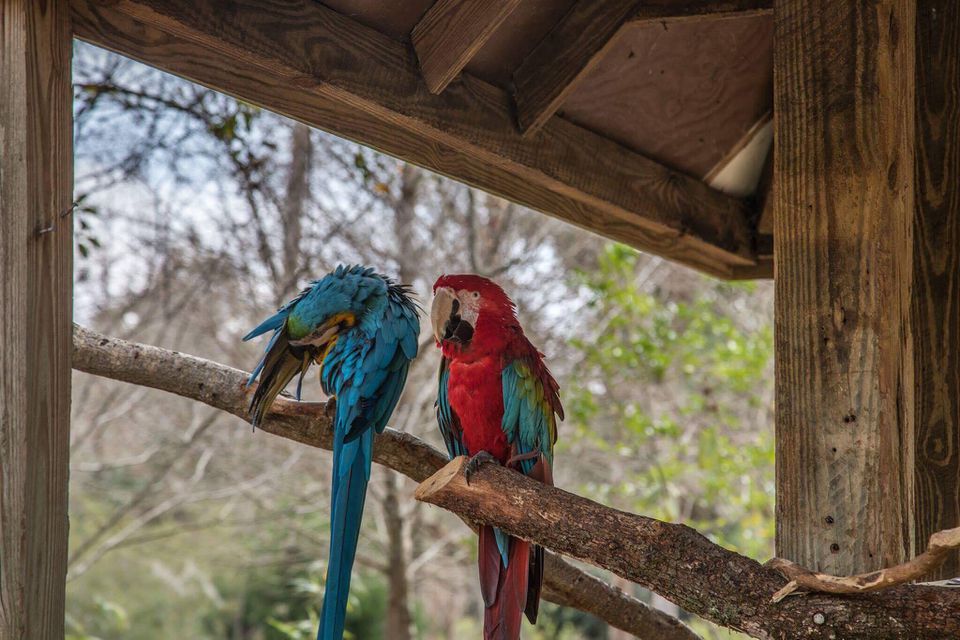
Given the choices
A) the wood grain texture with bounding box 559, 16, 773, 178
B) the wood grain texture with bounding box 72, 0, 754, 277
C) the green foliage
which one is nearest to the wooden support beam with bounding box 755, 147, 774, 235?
the wood grain texture with bounding box 72, 0, 754, 277

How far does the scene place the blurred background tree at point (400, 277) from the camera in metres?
5.38

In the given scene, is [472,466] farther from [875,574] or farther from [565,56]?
[565,56]

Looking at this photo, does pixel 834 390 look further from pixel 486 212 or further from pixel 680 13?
pixel 486 212

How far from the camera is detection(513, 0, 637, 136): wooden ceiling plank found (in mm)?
1937

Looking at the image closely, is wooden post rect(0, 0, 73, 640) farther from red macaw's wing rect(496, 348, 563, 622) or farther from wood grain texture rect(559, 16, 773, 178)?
wood grain texture rect(559, 16, 773, 178)

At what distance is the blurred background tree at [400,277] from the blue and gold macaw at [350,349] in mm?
2386

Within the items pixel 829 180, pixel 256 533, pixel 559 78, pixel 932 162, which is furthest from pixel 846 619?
pixel 256 533

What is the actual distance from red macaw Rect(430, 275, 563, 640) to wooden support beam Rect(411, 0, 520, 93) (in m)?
0.52

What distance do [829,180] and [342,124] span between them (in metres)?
1.01

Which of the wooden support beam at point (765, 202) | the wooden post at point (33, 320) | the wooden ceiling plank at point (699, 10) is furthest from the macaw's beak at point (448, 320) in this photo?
the wooden support beam at point (765, 202)

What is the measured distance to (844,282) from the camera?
1369mm

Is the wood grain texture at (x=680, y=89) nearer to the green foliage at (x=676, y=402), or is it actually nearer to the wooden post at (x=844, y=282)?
the wooden post at (x=844, y=282)

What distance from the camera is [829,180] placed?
1.41 m

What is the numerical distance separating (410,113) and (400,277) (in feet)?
12.8
